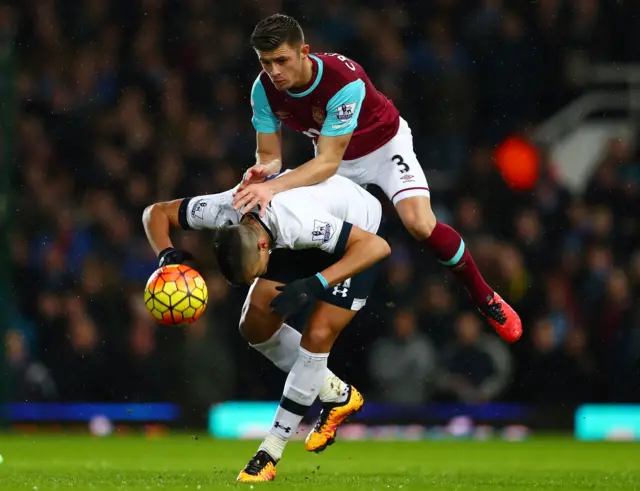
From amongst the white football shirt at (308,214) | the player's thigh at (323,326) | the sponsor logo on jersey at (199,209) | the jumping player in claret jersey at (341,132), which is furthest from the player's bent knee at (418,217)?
the sponsor logo on jersey at (199,209)

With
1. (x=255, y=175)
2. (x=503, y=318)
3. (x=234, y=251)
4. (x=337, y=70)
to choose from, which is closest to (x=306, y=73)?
(x=337, y=70)

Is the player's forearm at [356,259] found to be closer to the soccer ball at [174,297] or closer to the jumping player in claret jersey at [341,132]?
the jumping player in claret jersey at [341,132]

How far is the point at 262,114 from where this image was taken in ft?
29.9

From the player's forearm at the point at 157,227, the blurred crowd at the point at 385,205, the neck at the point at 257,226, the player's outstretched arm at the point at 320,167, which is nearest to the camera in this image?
the neck at the point at 257,226

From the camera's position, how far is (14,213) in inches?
543

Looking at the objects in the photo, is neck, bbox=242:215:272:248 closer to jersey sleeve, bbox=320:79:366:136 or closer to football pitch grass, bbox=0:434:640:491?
jersey sleeve, bbox=320:79:366:136

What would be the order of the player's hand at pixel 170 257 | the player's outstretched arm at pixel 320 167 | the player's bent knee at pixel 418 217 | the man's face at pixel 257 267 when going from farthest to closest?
the player's bent knee at pixel 418 217 < the player's outstretched arm at pixel 320 167 < the player's hand at pixel 170 257 < the man's face at pixel 257 267

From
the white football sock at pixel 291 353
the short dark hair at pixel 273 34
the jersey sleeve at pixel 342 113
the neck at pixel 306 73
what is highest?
the short dark hair at pixel 273 34

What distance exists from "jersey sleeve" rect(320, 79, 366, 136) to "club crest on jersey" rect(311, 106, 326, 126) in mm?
138

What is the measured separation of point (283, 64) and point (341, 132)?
1.89 ft

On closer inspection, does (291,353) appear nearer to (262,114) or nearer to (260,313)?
(260,313)

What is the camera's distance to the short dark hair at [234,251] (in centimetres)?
746

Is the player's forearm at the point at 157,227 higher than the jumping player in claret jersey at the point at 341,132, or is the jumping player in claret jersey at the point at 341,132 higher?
the jumping player in claret jersey at the point at 341,132

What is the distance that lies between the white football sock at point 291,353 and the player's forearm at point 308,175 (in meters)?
0.97
